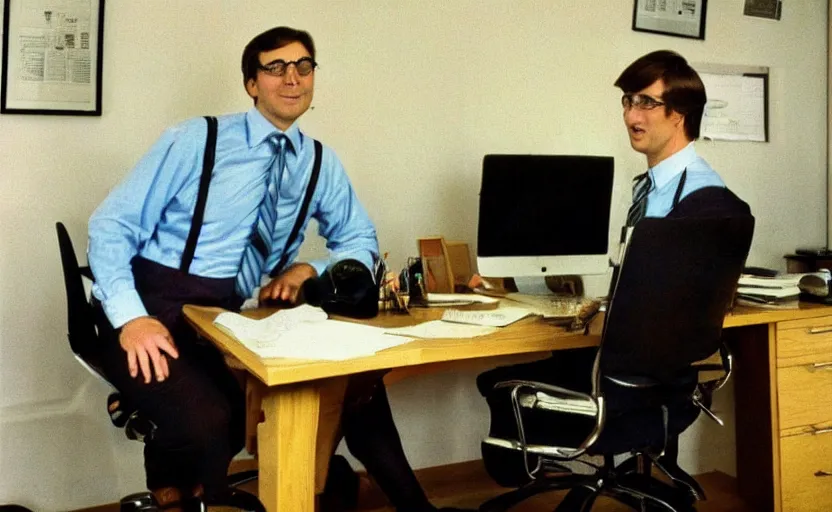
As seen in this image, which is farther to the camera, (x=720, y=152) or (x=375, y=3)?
(x=720, y=152)

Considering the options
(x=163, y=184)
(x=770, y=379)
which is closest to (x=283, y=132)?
(x=163, y=184)

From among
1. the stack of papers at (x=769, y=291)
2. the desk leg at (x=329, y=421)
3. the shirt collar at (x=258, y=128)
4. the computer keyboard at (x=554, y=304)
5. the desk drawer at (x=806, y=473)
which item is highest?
the shirt collar at (x=258, y=128)

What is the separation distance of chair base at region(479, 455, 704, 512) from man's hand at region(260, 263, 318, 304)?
81 cm

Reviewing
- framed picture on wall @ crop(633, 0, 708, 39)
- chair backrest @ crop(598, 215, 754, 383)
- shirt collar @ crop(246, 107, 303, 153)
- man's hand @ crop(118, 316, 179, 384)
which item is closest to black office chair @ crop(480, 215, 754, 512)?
chair backrest @ crop(598, 215, 754, 383)

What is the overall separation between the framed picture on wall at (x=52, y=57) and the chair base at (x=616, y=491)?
167cm

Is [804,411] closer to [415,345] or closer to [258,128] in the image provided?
[415,345]

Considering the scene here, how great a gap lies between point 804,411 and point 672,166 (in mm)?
902

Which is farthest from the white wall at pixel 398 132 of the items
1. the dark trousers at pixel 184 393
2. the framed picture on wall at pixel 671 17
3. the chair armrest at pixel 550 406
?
the chair armrest at pixel 550 406

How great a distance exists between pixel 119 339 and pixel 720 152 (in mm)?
2519

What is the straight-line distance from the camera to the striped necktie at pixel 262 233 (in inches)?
81.4

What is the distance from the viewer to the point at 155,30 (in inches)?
93.0

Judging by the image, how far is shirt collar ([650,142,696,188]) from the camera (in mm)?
2119

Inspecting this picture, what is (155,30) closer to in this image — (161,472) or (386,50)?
(386,50)

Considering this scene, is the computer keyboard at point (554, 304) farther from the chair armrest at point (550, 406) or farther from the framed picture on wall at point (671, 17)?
the framed picture on wall at point (671, 17)
